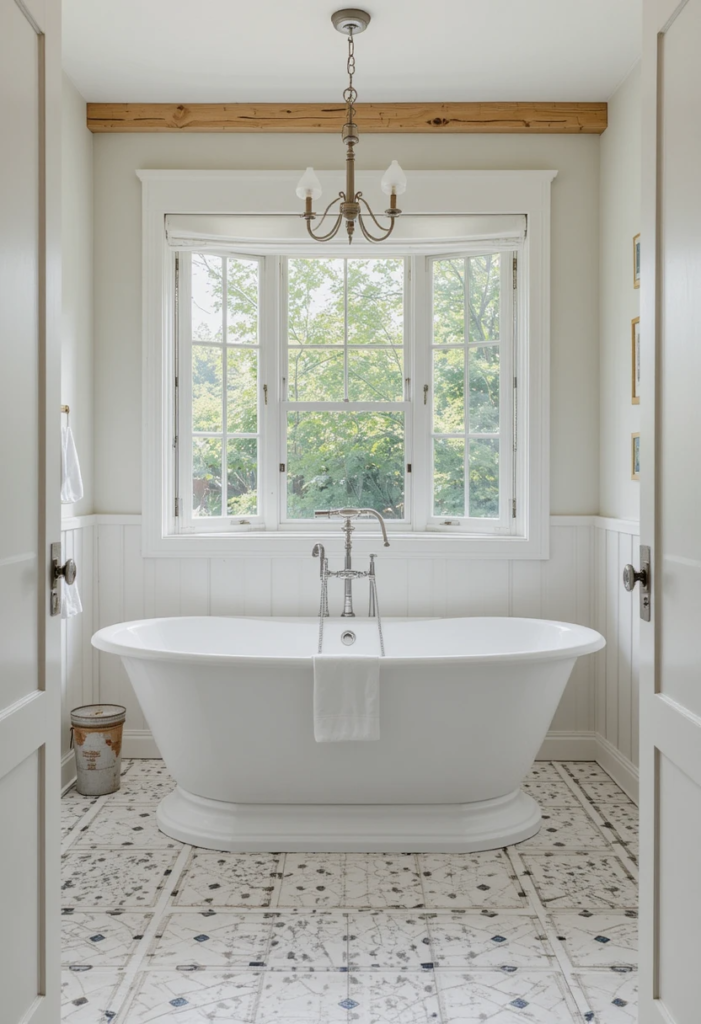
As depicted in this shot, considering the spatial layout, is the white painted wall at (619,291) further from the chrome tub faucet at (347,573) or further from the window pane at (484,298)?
the chrome tub faucet at (347,573)

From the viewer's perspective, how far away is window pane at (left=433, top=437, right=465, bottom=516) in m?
3.96

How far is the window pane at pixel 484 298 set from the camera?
12.8 feet

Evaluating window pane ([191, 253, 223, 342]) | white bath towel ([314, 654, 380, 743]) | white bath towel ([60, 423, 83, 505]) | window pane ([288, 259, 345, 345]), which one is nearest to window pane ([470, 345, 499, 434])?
window pane ([288, 259, 345, 345])

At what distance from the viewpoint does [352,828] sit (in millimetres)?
2865

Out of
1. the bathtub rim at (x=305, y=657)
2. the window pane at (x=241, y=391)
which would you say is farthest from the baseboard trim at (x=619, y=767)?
the window pane at (x=241, y=391)

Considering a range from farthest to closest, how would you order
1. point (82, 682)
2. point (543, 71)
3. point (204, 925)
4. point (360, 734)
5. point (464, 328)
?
point (464, 328) < point (82, 682) < point (543, 71) < point (360, 734) < point (204, 925)

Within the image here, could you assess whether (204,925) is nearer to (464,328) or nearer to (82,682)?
(82,682)

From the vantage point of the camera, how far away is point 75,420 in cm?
353

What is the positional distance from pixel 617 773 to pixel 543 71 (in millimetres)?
2800

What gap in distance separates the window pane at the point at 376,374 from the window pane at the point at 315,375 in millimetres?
60

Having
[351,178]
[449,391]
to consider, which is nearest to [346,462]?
[449,391]

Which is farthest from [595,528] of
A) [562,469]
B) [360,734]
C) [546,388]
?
[360,734]

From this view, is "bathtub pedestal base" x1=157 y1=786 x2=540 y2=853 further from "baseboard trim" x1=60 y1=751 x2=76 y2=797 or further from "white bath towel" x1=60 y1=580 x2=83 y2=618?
"white bath towel" x1=60 y1=580 x2=83 y2=618

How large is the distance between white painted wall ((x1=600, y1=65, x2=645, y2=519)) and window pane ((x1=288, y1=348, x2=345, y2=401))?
46.5 inches
